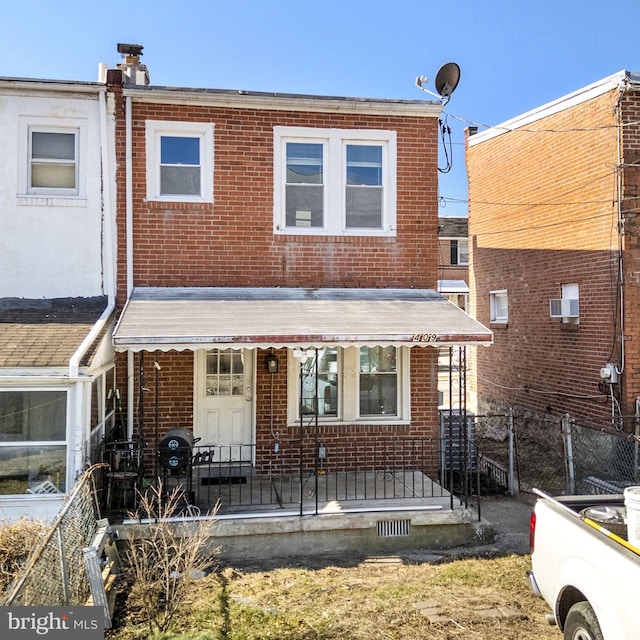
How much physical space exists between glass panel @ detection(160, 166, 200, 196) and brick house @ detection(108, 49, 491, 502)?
24 mm

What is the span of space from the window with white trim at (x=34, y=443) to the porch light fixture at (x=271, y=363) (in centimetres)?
334

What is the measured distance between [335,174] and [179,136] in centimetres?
270

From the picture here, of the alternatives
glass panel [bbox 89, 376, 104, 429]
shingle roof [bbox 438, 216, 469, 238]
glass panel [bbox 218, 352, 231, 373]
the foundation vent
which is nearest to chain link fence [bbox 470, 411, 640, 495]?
the foundation vent

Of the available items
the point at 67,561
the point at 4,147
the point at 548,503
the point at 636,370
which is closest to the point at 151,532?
the point at 67,561

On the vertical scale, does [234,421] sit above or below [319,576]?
above

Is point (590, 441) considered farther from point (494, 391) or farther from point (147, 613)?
point (147, 613)

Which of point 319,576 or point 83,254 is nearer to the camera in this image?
point 319,576

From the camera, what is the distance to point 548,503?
17.6 feet

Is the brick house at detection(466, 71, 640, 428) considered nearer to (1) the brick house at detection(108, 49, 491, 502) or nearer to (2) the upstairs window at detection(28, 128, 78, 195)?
(1) the brick house at detection(108, 49, 491, 502)

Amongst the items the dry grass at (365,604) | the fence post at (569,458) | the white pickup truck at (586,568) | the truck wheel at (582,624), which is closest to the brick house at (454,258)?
the fence post at (569,458)

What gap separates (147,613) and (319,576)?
84.3 inches

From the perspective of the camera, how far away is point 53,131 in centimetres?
948

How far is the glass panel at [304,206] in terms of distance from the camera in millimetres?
9992

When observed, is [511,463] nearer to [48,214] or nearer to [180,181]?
[180,181]
